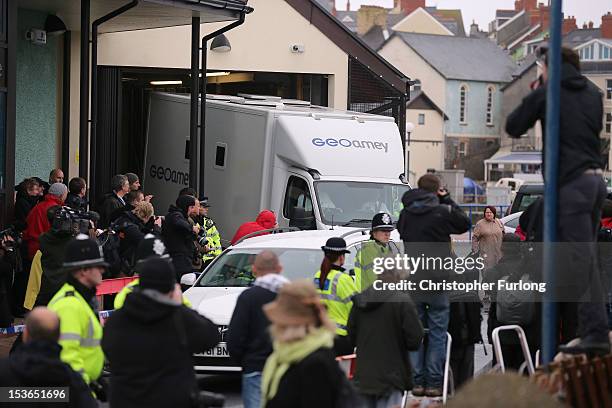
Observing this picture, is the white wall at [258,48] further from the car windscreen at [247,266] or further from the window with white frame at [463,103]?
the window with white frame at [463,103]

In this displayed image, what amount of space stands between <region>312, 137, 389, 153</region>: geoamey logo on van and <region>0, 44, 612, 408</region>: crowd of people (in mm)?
7151

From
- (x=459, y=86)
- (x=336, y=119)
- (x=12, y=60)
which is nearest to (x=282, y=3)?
(x=336, y=119)

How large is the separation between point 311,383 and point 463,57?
313 feet

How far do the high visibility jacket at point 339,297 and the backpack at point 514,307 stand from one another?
4.13 feet

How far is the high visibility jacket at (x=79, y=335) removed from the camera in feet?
25.0

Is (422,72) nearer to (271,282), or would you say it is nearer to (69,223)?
(69,223)

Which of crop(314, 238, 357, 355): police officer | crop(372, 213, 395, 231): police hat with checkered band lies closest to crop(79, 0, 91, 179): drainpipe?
crop(372, 213, 395, 231): police hat with checkered band

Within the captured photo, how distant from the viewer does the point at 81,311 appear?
7.70m

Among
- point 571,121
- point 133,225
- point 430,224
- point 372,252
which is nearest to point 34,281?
point 133,225

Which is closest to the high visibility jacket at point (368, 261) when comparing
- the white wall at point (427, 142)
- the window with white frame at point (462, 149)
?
the white wall at point (427, 142)

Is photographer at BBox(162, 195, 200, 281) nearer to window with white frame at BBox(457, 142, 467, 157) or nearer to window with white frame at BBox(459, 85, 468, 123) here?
window with white frame at BBox(459, 85, 468, 123)

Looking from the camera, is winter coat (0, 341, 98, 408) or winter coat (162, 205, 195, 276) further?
winter coat (162, 205, 195, 276)

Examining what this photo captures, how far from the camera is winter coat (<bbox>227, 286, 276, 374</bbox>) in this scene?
28.1 feet

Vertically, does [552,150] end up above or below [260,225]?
above
